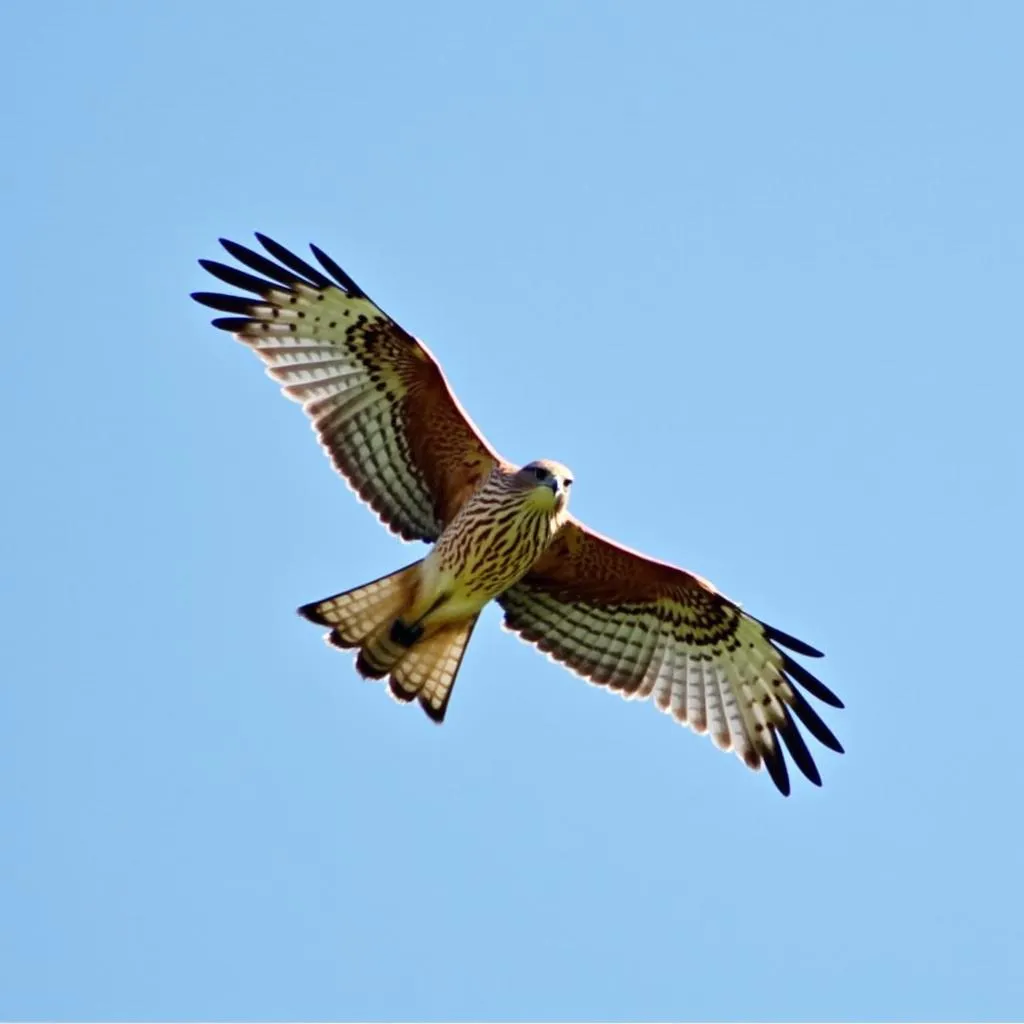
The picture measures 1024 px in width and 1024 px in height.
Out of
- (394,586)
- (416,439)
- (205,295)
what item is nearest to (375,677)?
(394,586)

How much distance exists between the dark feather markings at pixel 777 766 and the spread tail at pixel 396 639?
82.0 inches

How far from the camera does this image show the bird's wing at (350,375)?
1366 centimetres

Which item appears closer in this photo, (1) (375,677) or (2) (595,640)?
(1) (375,677)

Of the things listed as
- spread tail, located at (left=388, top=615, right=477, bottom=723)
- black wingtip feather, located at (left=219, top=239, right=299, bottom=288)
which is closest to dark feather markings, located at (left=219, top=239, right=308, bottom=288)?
black wingtip feather, located at (left=219, top=239, right=299, bottom=288)

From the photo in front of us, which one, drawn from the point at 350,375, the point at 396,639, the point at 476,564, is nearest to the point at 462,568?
the point at 476,564

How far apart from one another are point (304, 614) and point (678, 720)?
2574 mm

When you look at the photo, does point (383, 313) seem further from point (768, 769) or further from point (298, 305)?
point (768, 769)

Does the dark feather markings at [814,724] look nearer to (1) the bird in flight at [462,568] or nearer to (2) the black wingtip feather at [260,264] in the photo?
(1) the bird in flight at [462,568]

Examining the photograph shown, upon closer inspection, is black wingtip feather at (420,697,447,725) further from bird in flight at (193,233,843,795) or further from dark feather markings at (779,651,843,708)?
dark feather markings at (779,651,843,708)

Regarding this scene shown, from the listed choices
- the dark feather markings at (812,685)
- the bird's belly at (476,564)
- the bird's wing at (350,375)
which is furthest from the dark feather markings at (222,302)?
the dark feather markings at (812,685)

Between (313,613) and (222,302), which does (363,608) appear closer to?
(313,613)

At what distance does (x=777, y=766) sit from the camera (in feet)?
47.2

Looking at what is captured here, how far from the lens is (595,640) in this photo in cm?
1455

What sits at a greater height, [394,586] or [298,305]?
[298,305]
